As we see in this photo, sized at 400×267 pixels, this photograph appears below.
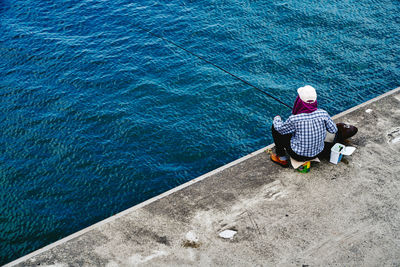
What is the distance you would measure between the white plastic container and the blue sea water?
2.08 m

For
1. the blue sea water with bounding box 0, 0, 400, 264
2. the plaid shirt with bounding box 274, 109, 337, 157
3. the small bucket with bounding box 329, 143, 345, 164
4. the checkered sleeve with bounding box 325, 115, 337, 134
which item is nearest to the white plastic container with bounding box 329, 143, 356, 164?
the small bucket with bounding box 329, 143, 345, 164

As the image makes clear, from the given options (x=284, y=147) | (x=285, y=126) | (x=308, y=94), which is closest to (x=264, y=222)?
(x=284, y=147)

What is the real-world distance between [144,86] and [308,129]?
5859 millimetres

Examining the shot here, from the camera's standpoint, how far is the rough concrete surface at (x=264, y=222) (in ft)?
18.5

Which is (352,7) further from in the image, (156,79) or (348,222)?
(348,222)

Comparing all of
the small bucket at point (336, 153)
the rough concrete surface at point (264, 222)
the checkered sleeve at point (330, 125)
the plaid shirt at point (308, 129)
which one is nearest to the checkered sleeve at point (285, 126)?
the plaid shirt at point (308, 129)

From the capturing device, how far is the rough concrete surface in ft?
18.5

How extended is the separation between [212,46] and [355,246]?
8.43 m

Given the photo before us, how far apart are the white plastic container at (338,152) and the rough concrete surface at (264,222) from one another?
118 millimetres

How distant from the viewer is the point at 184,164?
27.5ft

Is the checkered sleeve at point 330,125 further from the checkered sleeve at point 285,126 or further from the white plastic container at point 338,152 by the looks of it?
the checkered sleeve at point 285,126

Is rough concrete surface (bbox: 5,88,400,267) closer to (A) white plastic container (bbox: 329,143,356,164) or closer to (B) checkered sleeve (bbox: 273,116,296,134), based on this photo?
(A) white plastic container (bbox: 329,143,356,164)

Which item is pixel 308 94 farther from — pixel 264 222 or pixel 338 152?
pixel 264 222

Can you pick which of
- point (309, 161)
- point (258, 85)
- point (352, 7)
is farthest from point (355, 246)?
point (352, 7)
